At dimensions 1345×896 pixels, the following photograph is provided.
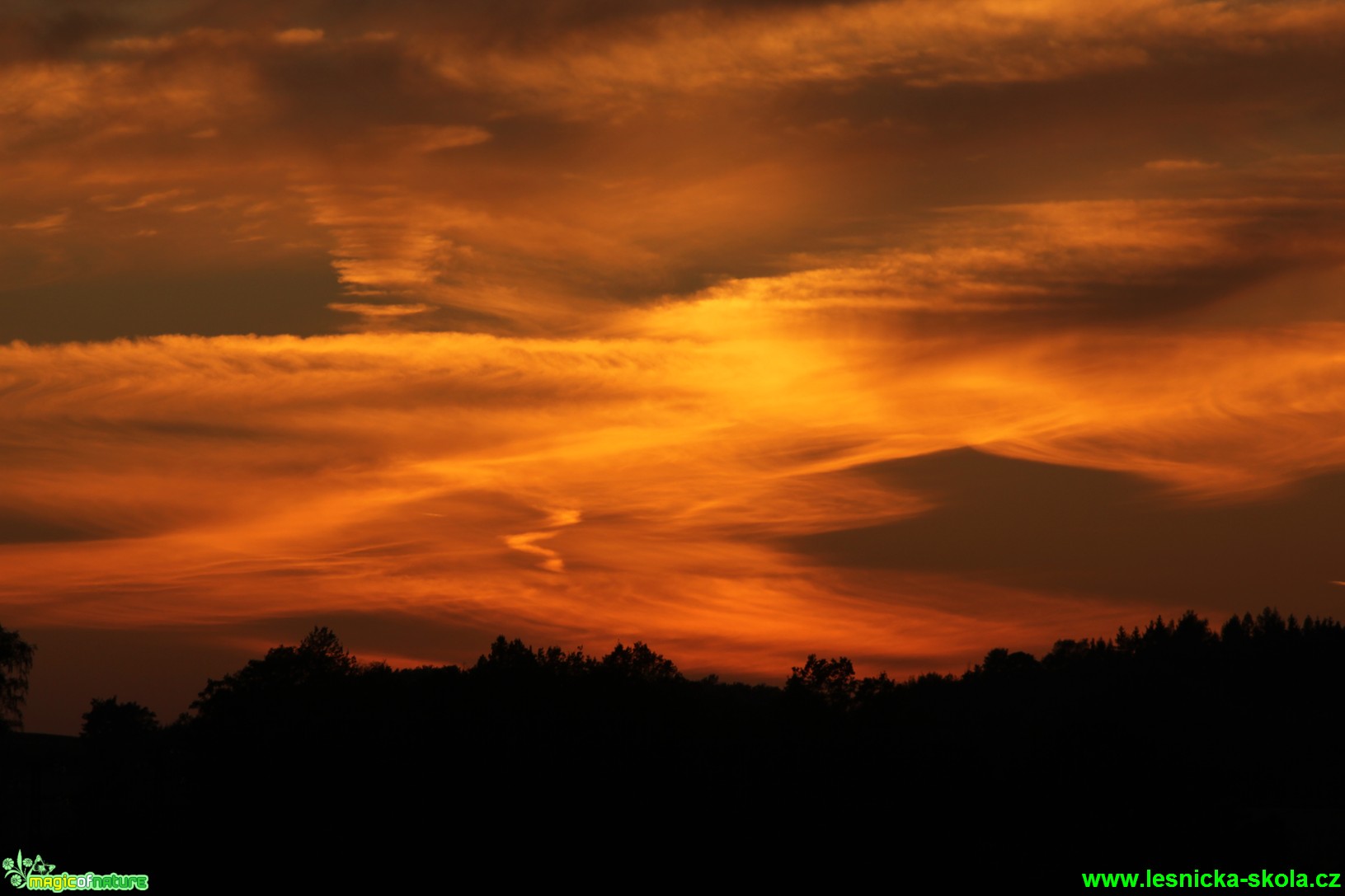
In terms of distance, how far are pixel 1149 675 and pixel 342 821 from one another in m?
124

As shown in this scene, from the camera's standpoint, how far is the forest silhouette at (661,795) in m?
87.6

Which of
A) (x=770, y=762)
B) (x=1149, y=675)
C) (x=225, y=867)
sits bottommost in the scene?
(x=225, y=867)

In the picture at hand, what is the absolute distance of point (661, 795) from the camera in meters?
92.6

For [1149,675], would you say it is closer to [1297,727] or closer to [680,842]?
[1297,727]

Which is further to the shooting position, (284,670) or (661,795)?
(284,670)

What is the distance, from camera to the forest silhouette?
8762 cm

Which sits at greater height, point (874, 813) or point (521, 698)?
point (521, 698)

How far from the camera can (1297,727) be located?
634 feet

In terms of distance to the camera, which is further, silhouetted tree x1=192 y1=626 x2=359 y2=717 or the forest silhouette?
silhouetted tree x1=192 y1=626 x2=359 y2=717

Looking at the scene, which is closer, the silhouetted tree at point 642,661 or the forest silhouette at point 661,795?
the forest silhouette at point 661,795

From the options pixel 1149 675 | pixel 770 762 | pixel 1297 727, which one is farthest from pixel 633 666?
pixel 1297 727

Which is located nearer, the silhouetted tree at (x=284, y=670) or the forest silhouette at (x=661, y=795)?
the forest silhouette at (x=661, y=795)

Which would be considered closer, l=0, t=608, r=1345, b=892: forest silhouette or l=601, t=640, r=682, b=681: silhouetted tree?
l=0, t=608, r=1345, b=892: forest silhouette

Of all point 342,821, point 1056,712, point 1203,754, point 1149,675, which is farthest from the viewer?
point 1149,675
